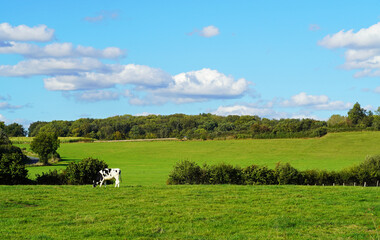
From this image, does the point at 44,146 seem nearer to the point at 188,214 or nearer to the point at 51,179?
the point at 51,179

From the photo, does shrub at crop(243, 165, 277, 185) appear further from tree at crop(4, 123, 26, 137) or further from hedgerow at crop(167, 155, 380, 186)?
tree at crop(4, 123, 26, 137)

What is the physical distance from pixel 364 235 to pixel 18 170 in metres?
32.8

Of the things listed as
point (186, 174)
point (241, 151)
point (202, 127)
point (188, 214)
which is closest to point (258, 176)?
point (186, 174)

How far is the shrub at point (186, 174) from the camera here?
40.3 metres

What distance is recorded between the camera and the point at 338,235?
15211mm

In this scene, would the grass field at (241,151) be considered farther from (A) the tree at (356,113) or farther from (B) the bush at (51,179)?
(B) the bush at (51,179)

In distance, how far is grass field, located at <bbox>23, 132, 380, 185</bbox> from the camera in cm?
9938

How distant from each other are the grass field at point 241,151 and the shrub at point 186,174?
174ft

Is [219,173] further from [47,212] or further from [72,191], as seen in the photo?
[47,212]

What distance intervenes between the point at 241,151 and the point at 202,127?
5704 centimetres

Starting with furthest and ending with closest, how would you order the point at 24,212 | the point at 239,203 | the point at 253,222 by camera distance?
the point at 239,203 → the point at 24,212 → the point at 253,222

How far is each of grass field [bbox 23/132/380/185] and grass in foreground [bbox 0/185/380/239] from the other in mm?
68911

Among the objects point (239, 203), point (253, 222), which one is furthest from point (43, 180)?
point (253, 222)

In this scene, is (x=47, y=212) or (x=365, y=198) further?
(x=365, y=198)
